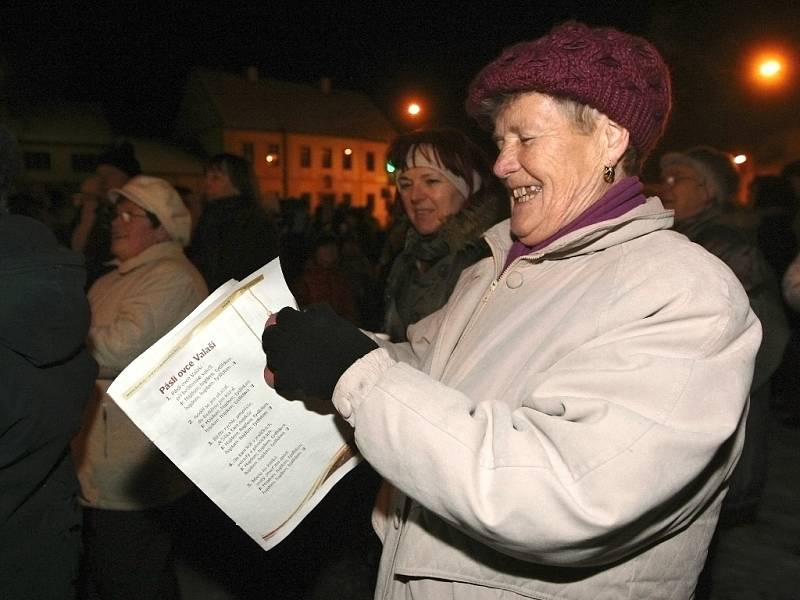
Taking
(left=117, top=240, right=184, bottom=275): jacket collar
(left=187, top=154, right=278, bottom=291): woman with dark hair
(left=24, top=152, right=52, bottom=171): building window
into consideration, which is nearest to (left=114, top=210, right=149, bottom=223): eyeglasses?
(left=117, top=240, right=184, bottom=275): jacket collar

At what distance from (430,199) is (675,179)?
2.22 meters

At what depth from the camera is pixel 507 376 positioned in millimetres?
1288

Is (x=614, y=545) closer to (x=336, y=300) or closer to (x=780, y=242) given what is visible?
(x=336, y=300)

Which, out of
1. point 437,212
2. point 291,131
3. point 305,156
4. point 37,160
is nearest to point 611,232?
point 437,212

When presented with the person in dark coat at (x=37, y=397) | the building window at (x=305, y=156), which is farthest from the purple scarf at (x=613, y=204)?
the building window at (x=305, y=156)

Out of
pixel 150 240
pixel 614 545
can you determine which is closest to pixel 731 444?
pixel 614 545

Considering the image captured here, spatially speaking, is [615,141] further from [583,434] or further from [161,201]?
[161,201]

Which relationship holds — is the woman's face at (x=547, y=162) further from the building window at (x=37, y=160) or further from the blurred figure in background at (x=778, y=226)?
the building window at (x=37, y=160)

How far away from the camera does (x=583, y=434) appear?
99cm

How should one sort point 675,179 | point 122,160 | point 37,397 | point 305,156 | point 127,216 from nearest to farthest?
point 37,397 → point 127,216 → point 675,179 → point 122,160 → point 305,156

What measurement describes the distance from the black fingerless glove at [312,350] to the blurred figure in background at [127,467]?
1.81m

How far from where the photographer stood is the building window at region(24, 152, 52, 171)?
32922 mm

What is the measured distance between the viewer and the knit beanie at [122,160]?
5.27m

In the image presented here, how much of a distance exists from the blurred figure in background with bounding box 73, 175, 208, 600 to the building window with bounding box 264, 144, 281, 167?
35895 mm
